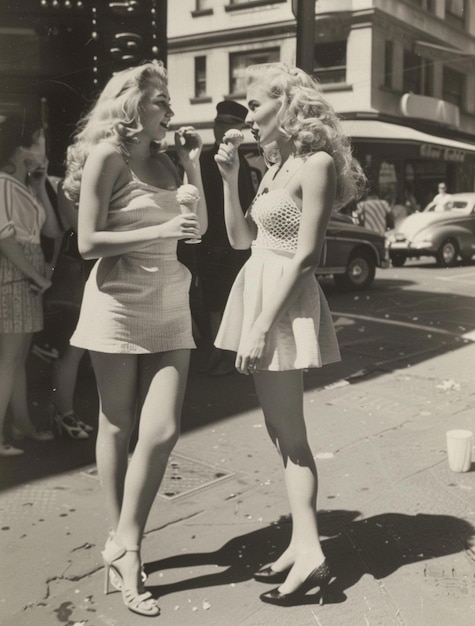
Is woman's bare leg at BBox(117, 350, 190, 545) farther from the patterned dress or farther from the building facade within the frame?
the building facade

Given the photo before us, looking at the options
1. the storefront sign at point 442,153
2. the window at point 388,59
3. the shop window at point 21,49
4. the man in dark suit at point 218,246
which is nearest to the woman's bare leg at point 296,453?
the man in dark suit at point 218,246

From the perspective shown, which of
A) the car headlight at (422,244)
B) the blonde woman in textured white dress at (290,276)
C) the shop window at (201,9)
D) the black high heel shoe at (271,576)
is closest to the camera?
the blonde woman in textured white dress at (290,276)

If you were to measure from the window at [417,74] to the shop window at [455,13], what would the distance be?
2957 mm

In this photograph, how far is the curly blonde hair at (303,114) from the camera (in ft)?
8.98

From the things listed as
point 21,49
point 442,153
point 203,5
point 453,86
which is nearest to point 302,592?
point 21,49

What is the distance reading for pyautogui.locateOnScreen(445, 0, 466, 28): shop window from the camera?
4.60 m

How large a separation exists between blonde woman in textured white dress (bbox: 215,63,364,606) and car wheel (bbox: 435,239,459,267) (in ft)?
37.6

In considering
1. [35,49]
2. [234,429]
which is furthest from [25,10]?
[234,429]

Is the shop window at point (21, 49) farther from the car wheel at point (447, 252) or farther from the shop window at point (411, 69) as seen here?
the car wheel at point (447, 252)

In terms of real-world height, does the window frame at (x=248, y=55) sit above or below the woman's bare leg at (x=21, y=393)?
above

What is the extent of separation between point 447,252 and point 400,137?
243 cm

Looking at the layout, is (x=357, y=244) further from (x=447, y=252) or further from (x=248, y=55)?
(x=248, y=55)

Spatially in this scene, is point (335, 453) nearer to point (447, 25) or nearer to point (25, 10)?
point (447, 25)

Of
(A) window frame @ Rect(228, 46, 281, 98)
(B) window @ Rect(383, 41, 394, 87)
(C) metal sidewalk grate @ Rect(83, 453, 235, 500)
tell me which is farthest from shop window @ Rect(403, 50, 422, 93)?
(C) metal sidewalk grate @ Rect(83, 453, 235, 500)
